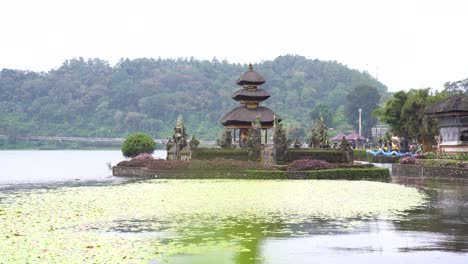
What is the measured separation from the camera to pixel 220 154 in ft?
156

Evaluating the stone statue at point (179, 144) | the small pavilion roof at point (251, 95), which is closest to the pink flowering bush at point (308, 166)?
the stone statue at point (179, 144)

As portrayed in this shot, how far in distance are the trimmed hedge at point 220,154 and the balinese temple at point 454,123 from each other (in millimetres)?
15981

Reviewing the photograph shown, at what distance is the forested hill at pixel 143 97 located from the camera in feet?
489

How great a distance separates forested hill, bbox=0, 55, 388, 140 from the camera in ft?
489

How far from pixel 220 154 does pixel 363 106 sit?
338 feet

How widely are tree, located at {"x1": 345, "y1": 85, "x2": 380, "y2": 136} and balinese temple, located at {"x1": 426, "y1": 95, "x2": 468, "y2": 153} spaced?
93.9 m

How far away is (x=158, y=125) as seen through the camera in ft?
490

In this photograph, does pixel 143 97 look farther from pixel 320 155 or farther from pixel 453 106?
pixel 453 106

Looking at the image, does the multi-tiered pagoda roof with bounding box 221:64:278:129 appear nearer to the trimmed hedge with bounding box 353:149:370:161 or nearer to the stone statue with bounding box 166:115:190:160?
the stone statue with bounding box 166:115:190:160

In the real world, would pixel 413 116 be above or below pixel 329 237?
above

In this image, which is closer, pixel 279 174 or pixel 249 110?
pixel 279 174

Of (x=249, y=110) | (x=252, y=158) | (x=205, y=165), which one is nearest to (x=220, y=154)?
(x=252, y=158)

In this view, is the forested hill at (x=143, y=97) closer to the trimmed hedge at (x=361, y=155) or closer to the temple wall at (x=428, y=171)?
the trimmed hedge at (x=361, y=155)

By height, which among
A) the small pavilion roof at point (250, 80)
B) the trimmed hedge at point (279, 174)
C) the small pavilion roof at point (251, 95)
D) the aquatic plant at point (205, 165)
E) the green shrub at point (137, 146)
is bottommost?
the trimmed hedge at point (279, 174)
